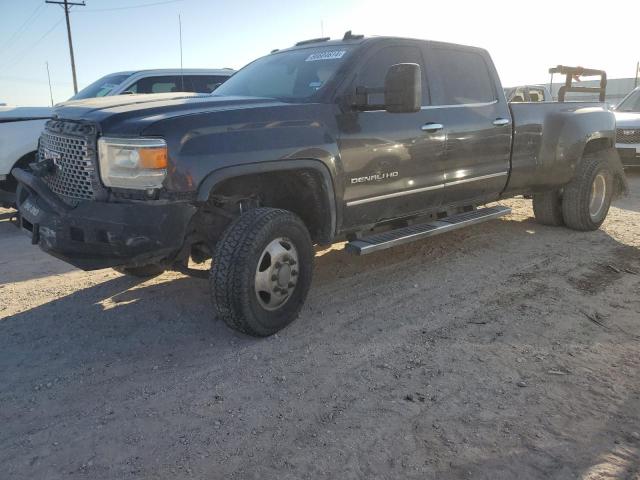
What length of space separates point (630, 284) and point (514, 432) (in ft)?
9.07

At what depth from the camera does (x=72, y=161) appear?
3523mm

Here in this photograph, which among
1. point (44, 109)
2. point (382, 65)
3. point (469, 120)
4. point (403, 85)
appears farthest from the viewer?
point (44, 109)

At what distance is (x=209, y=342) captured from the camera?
3.71 meters

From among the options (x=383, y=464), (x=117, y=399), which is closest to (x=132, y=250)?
(x=117, y=399)

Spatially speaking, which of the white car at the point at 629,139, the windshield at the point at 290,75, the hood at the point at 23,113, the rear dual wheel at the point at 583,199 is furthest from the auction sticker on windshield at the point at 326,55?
the white car at the point at 629,139

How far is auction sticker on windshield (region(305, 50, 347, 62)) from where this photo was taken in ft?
14.4

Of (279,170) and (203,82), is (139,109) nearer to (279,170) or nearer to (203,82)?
(279,170)

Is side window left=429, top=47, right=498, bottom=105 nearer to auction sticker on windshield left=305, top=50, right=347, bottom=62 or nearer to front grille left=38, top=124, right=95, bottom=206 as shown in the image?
auction sticker on windshield left=305, top=50, right=347, bottom=62

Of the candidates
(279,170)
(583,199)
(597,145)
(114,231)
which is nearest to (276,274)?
(279,170)

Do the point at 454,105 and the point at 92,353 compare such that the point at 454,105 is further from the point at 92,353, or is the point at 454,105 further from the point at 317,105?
the point at 92,353

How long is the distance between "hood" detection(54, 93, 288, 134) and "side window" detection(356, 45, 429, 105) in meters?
0.78

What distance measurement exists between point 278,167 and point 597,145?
186 inches

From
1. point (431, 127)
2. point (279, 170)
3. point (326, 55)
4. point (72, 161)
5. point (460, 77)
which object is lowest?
point (279, 170)

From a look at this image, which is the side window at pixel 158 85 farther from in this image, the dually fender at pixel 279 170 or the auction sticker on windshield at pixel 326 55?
the dually fender at pixel 279 170
